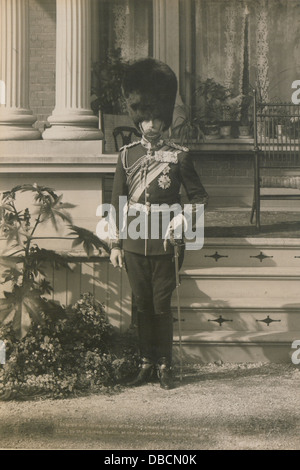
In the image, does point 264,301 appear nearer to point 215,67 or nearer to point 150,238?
point 150,238

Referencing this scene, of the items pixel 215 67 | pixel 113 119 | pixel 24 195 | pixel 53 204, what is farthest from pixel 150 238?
pixel 215 67

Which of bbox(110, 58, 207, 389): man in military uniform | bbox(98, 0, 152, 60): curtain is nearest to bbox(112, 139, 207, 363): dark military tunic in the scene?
bbox(110, 58, 207, 389): man in military uniform

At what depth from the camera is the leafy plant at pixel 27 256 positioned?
5.30 meters

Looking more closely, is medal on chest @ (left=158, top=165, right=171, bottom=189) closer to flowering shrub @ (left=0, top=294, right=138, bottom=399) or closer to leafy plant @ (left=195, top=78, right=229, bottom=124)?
flowering shrub @ (left=0, top=294, right=138, bottom=399)

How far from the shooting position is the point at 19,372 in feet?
17.4

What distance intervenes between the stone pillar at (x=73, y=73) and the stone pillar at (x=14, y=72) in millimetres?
201

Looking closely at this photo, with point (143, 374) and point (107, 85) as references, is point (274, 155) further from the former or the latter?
point (143, 374)

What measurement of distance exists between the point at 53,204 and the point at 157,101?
3.31 ft

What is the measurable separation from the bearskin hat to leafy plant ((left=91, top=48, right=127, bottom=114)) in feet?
10.6

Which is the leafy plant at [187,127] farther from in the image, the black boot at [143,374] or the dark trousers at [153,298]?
the black boot at [143,374]

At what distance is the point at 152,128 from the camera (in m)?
5.16

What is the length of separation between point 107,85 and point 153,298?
3.58 m

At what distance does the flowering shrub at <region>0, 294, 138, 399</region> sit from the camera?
5234 mm

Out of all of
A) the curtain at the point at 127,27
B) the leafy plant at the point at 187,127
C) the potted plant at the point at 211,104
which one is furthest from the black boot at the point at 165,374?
the curtain at the point at 127,27
